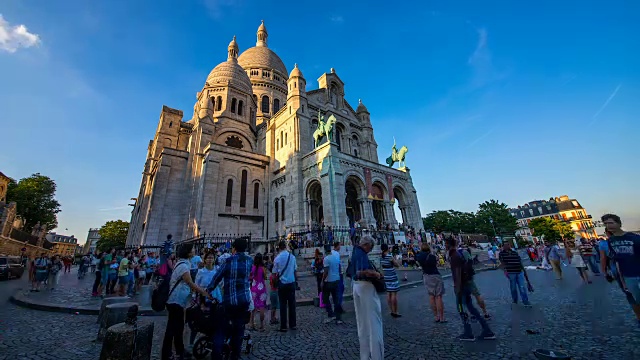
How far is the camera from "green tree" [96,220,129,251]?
42000 millimetres

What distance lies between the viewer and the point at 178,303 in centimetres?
334

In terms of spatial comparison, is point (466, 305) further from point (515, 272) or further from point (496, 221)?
point (496, 221)

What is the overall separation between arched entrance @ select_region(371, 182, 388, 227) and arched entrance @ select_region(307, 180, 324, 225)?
4.45 meters

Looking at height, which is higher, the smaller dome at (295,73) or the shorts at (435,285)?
the smaller dome at (295,73)

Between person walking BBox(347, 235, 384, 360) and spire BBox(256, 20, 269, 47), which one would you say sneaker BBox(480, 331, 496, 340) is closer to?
person walking BBox(347, 235, 384, 360)

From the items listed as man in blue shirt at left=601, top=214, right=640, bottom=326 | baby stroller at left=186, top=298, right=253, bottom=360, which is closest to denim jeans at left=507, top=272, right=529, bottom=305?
man in blue shirt at left=601, top=214, right=640, bottom=326

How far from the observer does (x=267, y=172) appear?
2388 centimetres

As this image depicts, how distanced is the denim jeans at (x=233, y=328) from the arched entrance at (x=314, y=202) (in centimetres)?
1556

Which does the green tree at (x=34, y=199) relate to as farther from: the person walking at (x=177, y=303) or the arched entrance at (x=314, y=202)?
the person walking at (x=177, y=303)

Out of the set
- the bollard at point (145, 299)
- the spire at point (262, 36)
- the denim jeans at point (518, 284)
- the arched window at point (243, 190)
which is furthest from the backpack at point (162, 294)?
the spire at point (262, 36)

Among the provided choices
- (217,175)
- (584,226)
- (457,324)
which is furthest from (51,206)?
(584,226)

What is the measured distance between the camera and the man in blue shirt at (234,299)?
315cm

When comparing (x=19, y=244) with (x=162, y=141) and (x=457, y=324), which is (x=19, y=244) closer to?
(x=162, y=141)

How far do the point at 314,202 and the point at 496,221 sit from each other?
119ft
